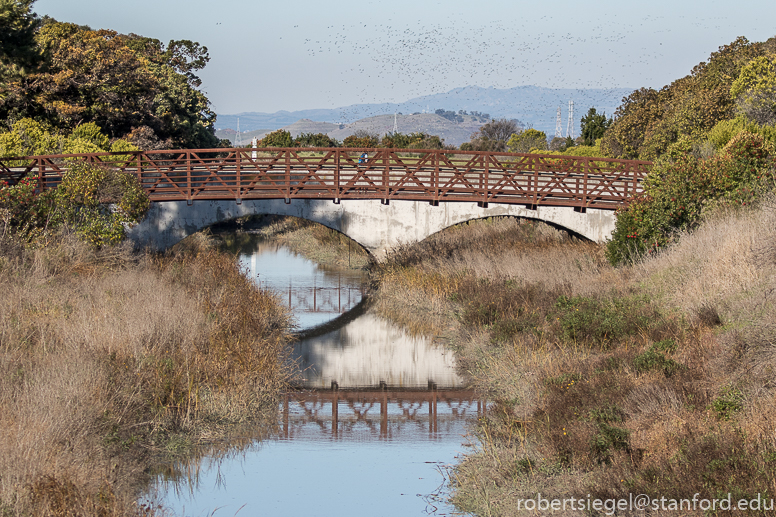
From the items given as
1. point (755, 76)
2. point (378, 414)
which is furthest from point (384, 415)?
point (755, 76)

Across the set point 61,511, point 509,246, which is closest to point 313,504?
point 61,511

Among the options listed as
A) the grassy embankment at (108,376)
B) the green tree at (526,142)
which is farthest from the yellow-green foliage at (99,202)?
the green tree at (526,142)

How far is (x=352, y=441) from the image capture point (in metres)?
11.7

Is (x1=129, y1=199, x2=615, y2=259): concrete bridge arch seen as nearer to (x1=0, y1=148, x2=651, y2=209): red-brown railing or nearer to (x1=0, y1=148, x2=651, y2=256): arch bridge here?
(x1=0, y1=148, x2=651, y2=256): arch bridge

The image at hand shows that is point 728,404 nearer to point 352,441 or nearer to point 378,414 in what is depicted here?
point 352,441

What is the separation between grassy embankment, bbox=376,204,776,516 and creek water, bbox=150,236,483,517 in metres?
0.61

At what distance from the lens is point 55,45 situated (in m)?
38.8

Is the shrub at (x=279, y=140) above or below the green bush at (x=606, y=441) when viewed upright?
above

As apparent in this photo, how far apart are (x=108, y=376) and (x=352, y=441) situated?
3.50 meters

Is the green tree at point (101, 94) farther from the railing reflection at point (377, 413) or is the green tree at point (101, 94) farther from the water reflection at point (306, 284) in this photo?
the railing reflection at point (377, 413)

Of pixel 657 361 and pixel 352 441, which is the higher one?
pixel 657 361

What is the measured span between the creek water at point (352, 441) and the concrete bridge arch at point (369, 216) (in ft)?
20.0

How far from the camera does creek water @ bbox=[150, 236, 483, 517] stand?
9422 mm

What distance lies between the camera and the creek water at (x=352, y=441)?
371 inches
